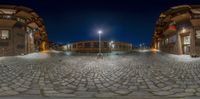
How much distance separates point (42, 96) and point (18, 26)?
3528 centimetres

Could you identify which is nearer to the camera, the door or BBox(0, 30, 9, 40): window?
BBox(0, 30, 9, 40): window

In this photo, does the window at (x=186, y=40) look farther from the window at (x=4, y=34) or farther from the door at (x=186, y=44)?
the window at (x=4, y=34)

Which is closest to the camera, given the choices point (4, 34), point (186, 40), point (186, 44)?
point (4, 34)

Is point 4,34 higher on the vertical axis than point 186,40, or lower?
higher

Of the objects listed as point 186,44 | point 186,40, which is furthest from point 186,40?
point 186,44

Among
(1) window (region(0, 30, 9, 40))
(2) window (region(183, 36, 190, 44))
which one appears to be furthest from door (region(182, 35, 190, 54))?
(1) window (region(0, 30, 9, 40))

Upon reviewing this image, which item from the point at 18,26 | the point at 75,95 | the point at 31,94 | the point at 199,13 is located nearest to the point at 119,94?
the point at 75,95

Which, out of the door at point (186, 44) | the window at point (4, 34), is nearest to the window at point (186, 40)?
the door at point (186, 44)

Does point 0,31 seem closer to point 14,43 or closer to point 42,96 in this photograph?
point 14,43

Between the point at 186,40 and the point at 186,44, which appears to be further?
the point at 186,40

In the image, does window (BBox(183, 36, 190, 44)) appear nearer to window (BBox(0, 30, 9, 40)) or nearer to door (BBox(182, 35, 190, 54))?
door (BBox(182, 35, 190, 54))

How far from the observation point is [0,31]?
36.3 meters

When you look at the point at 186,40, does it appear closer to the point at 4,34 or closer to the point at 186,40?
the point at 186,40

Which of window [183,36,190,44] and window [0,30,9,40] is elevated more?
window [0,30,9,40]
